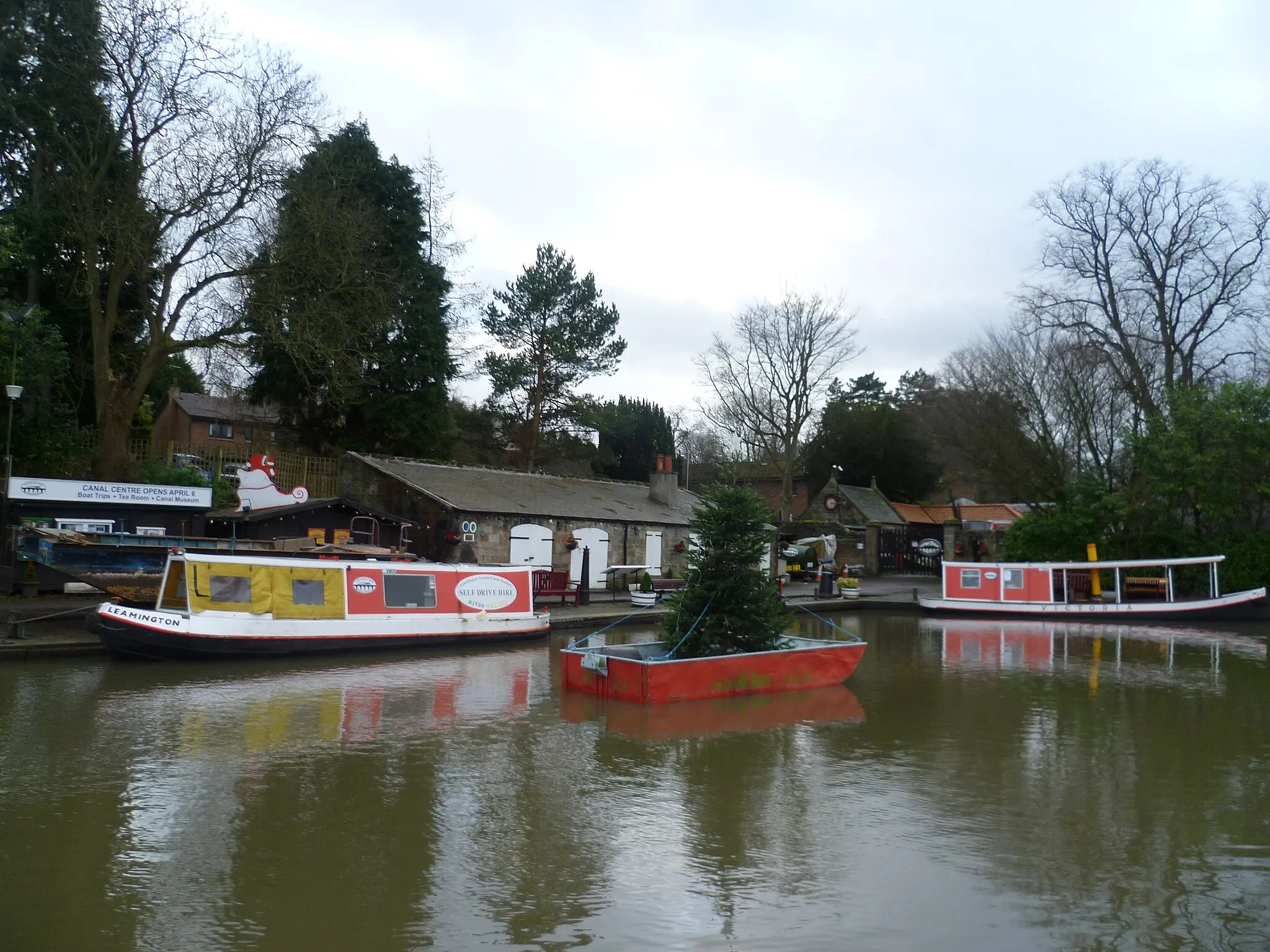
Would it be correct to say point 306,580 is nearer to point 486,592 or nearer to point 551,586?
point 486,592

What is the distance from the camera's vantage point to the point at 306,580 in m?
17.1

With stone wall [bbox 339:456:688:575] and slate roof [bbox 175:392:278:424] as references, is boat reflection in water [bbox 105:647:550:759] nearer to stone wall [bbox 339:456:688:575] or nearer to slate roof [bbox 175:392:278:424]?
stone wall [bbox 339:456:688:575]

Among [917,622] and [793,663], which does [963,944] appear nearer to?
[793,663]

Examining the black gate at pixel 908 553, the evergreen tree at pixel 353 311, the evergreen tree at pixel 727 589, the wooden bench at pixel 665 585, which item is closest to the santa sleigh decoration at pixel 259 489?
the evergreen tree at pixel 353 311

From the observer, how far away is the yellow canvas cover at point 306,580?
655 inches

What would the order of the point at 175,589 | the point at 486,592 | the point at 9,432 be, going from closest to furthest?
the point at 175,589 < the point at 486,592 < the point at 9,432

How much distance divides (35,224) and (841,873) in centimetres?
2503

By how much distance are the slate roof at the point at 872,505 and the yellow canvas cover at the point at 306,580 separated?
98.6 ft

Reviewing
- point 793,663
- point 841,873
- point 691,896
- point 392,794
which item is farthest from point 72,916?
point 793,663

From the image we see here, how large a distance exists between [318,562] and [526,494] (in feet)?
43.1

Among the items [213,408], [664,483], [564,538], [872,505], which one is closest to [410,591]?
[564,538]

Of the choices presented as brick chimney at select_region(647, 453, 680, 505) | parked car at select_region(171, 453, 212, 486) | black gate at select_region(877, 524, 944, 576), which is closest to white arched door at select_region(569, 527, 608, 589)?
brick chimney at select_region(647, 453, 680, 505)

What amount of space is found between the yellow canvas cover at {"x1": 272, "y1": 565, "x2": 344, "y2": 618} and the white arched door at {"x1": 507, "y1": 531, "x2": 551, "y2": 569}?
10262 mm

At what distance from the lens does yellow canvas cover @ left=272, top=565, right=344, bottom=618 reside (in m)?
16.6
